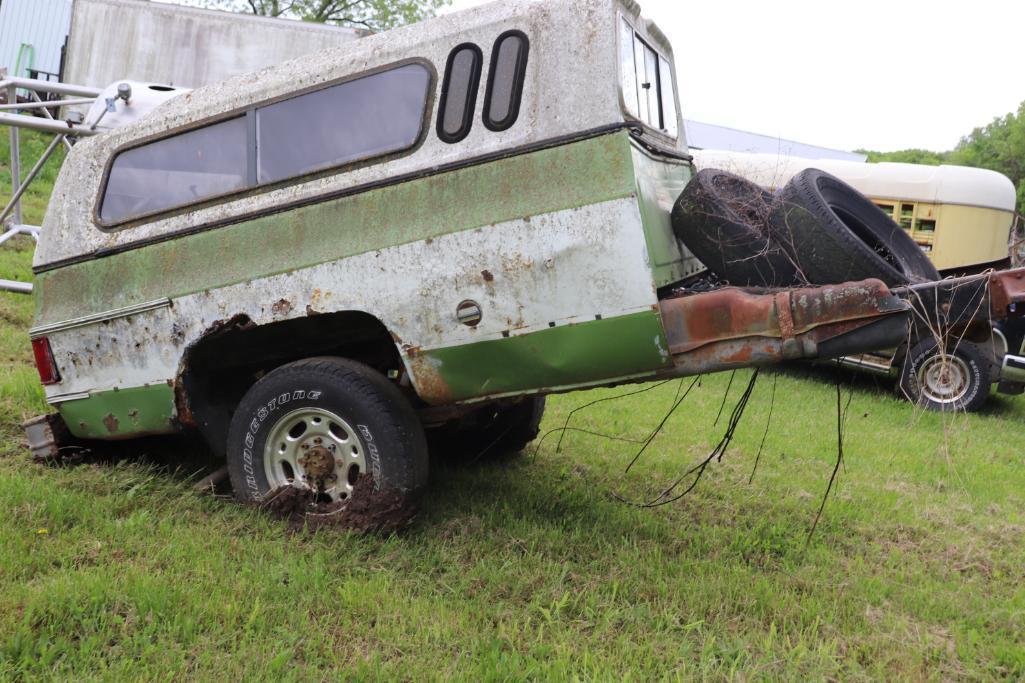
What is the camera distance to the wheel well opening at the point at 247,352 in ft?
14.0

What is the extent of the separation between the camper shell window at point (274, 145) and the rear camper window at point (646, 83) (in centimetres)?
90

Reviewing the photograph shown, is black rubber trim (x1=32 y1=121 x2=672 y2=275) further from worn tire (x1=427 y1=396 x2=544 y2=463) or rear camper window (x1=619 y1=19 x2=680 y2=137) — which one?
worn tire (x1=427 y1=396 x2=544 y2=463)

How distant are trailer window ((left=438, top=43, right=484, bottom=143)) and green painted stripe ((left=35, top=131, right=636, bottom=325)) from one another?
21 cm

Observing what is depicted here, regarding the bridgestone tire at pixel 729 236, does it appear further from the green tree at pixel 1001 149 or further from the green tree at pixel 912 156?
→ the green tree at pixel 912 156

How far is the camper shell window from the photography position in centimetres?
395

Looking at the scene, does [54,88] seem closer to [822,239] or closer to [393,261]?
[393,261]

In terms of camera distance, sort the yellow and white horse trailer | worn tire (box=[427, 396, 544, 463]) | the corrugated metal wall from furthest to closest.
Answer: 1. the corrugated metal wall
2. the yellow and white horse trailer
3. worn tire (box=[427, 396, 544, 463])

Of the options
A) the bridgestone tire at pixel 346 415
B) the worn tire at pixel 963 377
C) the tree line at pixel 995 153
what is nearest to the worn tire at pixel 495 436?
the bridgestone tire at pixel 346 415

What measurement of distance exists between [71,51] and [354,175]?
11.3 metres

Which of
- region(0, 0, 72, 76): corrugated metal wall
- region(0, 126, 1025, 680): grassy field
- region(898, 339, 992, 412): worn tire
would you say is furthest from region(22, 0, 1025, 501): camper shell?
region(0, 0, 72, 76): corrugated metal wall

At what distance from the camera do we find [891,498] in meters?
5.50

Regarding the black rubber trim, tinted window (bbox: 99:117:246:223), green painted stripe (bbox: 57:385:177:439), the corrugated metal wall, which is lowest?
green painted stripe (bbox: 57:385:177:439)

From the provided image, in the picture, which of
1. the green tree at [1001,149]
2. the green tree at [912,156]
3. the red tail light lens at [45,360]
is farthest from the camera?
the green tree at [912,156]

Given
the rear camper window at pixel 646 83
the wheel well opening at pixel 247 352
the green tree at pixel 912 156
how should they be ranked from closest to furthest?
the rear camper window at pixel 646 83 → the wheel well opening at pixel 247 352 → the green tree at pixel 912 156
